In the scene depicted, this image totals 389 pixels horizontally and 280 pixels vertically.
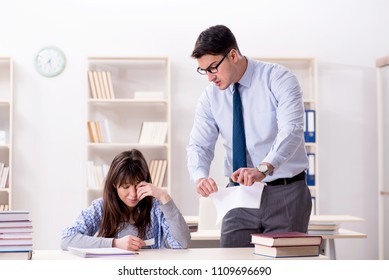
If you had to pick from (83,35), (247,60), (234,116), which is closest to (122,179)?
(234,116)

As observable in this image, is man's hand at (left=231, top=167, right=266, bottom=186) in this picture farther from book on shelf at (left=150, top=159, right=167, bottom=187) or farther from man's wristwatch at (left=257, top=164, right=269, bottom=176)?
book on shelf at (left=150, top=159, right=167, bottom=187)

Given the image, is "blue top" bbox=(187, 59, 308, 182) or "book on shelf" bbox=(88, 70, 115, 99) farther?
"book on shelf" bbox=(88, 70, 115, 99)

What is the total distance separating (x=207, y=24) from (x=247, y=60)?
11.4 ft

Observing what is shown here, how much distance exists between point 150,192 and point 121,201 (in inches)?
8.4

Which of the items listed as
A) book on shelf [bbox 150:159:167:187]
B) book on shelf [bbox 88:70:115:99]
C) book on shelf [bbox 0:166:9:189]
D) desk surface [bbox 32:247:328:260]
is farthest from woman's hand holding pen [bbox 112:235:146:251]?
book on shelf [bbox 0:166:9:189]

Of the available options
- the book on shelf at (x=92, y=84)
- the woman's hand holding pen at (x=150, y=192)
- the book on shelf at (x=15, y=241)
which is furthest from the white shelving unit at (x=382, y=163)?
the book on shelf at (x=15, y=241)

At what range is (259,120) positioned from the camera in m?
2.92

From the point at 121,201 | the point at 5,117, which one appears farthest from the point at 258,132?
the point at 5,117

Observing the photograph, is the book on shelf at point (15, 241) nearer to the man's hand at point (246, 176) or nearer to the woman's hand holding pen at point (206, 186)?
the woman's hand holding pen at point (206, 186)

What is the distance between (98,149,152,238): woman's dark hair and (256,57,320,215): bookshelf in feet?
10.6

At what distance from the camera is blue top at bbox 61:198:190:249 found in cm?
288

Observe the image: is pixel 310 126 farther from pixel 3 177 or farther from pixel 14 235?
pixel 14 235

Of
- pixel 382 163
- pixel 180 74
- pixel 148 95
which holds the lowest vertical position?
pixel 382 163

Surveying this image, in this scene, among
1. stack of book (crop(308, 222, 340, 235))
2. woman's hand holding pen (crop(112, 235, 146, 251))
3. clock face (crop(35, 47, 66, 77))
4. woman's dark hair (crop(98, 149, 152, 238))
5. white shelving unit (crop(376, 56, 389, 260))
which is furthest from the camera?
white shelving unit (crop(376, 56, 389, 260))
